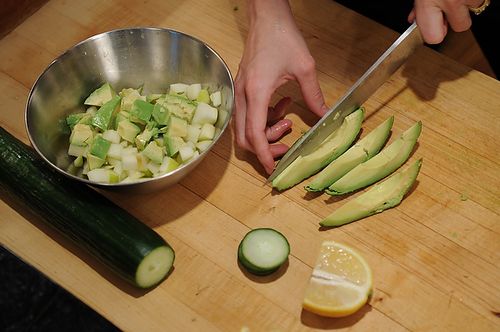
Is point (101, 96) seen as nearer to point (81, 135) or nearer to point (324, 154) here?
point (81, 135)

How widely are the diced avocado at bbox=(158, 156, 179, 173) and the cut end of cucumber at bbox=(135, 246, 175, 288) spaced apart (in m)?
0.26

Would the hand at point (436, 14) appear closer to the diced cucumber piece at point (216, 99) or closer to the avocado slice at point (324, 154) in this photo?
the avocado slice at point (324, 154)

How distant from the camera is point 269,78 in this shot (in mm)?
2137

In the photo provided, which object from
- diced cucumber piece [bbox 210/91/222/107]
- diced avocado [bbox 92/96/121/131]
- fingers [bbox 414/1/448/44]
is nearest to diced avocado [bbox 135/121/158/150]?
diced avocado [bbox 92/96/121/131]

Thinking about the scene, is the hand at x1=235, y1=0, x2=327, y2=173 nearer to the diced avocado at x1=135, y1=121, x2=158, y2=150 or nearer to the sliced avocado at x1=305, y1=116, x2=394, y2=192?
the sliced avocado at x1=305, y1=116, x2=394, y2=192

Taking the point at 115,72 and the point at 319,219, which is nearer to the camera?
the point at 319,219

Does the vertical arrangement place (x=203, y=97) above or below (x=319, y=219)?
above

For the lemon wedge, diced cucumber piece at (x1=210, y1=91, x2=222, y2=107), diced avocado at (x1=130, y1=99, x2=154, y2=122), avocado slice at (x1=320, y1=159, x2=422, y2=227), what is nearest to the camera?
the lemon wedge

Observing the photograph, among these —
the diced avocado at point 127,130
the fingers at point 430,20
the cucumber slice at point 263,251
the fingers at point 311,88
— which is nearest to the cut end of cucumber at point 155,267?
the cucumber slice at point 263,251

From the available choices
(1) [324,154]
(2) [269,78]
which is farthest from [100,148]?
(1) [324,154]

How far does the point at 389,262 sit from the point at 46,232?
3.51 ft

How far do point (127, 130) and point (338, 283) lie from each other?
2.74 ft

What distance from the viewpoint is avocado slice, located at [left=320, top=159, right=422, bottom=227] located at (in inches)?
79.2

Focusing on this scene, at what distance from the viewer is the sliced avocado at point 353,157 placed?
208cm
